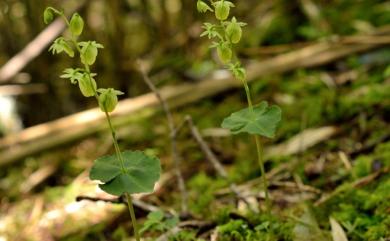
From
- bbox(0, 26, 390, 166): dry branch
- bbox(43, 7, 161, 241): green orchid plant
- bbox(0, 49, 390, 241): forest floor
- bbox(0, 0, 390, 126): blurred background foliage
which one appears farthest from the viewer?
bbox(0, 0, 390, 126): blurred background foliage

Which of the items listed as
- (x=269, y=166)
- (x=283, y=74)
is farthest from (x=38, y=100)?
(x=269, y=166)

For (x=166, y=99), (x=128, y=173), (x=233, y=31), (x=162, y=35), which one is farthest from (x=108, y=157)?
(x=162, y=35)

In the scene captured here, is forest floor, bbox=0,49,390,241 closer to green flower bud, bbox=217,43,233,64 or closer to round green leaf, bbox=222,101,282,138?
round green leaf, bbox=222,101,282,138

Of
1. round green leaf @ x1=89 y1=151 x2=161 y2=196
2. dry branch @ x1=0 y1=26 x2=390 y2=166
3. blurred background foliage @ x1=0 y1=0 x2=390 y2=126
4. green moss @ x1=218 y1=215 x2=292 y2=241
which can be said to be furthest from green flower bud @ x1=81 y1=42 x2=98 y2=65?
blurred background foliage @ x1=0 y1=0 x2=390 y2=126

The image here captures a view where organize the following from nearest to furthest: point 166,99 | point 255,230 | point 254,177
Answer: point 255,230
point 254,177
point 166,99

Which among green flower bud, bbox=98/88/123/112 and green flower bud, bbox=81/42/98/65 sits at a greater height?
green flower bud, bbox=81/42/98/65

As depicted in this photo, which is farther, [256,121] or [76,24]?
[256,121]

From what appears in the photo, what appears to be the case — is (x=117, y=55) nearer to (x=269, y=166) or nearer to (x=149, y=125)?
(x=149, y=125)

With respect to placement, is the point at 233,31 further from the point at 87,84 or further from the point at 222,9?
the point at 87,84
